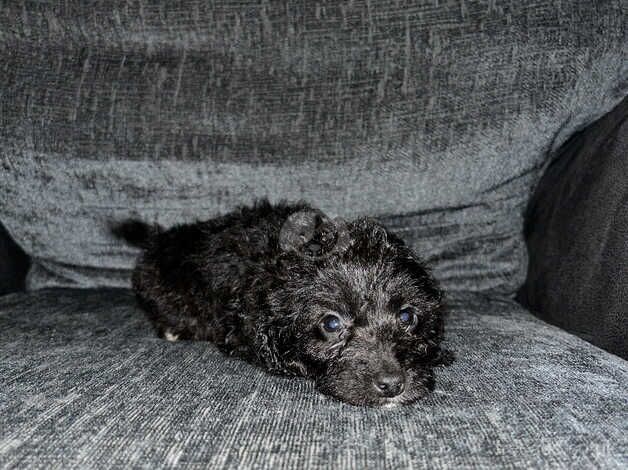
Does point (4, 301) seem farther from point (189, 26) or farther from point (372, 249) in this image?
point (372, 249)

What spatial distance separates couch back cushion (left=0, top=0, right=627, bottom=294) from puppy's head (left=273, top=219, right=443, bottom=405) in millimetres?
709

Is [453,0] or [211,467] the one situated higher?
[453,0]

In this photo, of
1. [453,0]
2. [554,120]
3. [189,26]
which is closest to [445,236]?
[554,120]

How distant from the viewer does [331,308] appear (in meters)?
2.00

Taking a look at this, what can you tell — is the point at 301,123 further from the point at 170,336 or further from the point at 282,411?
the point at 282,411

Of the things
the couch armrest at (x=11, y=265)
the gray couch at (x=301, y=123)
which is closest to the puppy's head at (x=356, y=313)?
the gray couch at (x=301, y=123)

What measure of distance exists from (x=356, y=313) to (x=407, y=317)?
21 centimetres

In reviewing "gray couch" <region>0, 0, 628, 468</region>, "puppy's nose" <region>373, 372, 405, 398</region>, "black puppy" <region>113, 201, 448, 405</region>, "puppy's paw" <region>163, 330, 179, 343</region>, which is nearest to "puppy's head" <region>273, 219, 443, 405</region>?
"black puppy" <region>113, 201, 448, 405</region>

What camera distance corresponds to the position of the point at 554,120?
2.60m

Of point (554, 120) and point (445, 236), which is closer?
point (554, 120)

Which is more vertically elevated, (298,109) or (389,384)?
(298,109)

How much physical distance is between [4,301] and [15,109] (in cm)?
Result: 85

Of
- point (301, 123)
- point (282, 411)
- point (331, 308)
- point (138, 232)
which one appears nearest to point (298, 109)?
point (301, 123)

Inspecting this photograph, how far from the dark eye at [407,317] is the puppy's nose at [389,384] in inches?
12.6
